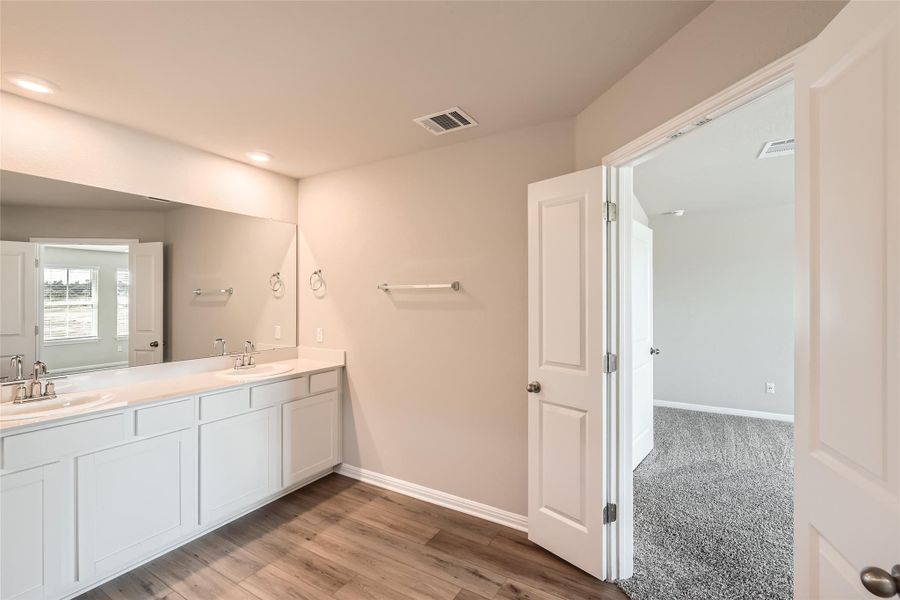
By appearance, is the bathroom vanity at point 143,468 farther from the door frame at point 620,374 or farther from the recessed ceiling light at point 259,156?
the door frame at point 620,374

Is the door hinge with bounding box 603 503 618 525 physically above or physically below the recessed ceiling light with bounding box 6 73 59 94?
below

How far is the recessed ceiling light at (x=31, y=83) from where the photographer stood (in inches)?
73.5

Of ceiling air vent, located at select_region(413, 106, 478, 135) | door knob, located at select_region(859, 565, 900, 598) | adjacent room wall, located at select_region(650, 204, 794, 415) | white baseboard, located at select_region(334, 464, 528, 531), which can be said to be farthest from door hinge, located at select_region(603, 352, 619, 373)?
adjacent room wall, located at select_region(650, 204, 794, 415)

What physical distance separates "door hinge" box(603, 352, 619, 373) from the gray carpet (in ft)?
3.54

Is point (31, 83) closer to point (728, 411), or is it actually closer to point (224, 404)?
point (224, 404)

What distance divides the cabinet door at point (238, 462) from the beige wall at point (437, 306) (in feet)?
2.20

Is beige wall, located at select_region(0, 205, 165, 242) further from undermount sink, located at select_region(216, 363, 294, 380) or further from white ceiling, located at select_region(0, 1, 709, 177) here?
undermount sink, located at select_region(216, 363, 294, 380)

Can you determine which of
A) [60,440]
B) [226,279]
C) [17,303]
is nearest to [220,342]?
[226,279]

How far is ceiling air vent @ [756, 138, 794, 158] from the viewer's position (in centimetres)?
281

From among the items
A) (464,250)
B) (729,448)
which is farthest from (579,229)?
(729,448)

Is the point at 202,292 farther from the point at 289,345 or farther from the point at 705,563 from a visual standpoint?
the point at 705,563

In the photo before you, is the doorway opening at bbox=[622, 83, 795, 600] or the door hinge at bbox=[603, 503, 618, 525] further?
the doorway opening at bbox=[622, 83, 795, 600]

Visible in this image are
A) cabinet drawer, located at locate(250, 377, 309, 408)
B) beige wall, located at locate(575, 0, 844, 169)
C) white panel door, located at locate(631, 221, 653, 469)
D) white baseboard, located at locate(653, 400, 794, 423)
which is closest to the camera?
beige wall, located at locate(575, 0, 844, 169)

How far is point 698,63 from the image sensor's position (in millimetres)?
1513
